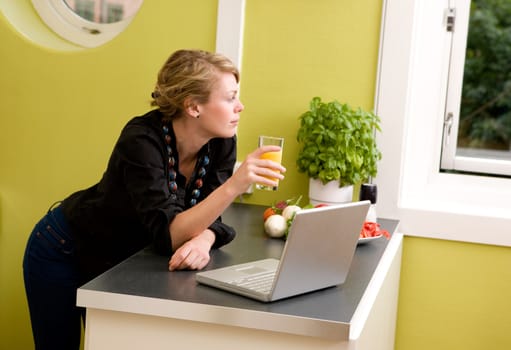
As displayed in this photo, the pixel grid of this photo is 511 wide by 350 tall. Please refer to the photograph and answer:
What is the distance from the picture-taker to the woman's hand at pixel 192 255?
1738mm

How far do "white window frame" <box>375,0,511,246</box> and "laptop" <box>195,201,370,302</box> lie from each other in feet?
3.22

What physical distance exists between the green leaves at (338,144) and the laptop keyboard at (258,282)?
84cm

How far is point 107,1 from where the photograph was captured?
3014 mm

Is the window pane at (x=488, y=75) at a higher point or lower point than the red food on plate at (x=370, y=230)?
higher

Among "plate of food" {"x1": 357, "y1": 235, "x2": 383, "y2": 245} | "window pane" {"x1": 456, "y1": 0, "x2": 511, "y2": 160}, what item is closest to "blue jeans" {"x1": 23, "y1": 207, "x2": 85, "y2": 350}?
"plate of food" {"x1": 357, "y1": 235, "x2": 383, "y2": 245}

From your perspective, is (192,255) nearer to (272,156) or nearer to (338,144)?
(272,156)

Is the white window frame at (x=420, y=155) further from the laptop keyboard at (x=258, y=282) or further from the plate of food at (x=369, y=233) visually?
the laptop keyboard at (x=258, y=282)

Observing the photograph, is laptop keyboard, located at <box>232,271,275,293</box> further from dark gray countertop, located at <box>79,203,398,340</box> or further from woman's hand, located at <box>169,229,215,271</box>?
woman's hand, located at <box>169,229,215,271</box>

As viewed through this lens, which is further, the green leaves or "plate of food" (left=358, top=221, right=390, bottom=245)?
the green leaves

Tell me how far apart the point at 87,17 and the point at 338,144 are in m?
1.17

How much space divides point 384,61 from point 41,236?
1.25 metres

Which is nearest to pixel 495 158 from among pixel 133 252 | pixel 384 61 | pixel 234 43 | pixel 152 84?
pixel 384 61

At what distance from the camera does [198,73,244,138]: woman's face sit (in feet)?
6.31

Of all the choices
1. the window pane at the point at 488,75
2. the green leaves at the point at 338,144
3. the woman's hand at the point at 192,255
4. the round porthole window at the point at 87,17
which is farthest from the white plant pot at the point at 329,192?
the window pane at the point at 488,75
